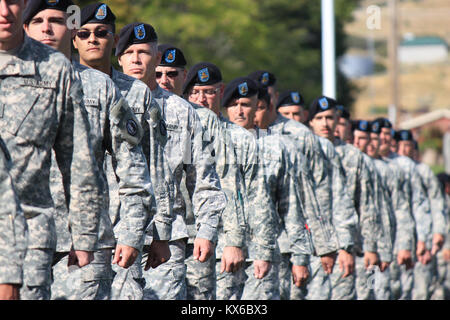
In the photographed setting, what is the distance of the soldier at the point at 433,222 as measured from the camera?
20.1 m

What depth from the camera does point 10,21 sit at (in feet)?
19.4

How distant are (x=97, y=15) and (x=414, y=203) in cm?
1226

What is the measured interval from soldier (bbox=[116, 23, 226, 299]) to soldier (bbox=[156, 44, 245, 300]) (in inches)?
10.5

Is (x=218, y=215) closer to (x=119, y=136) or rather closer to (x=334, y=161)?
(x=119, y=136)

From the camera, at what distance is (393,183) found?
1856 centimetres

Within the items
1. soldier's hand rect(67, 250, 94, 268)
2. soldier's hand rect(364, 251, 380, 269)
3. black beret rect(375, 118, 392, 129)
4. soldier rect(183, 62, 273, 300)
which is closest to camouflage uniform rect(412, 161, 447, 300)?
black beret rect(375, 118, 392, 129)

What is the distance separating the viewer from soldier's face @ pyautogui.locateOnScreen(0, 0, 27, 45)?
19.1ft

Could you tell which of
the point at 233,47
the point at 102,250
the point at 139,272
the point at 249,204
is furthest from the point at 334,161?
the point at 233,47

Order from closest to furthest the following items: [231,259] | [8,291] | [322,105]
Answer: [8,291]
[231,259]
[322,105]

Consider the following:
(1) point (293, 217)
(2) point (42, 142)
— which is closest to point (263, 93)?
(1) point (293, 217)

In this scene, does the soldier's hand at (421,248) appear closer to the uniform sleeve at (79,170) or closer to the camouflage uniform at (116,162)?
the camouflage uniform at (116,162)

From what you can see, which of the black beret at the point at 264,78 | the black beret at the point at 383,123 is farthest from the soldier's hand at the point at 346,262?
the black beret at the point at 383,123

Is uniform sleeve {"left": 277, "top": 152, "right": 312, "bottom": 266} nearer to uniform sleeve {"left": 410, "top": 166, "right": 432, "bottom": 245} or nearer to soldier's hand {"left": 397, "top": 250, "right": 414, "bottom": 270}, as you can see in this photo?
soldier's hand {"left": 397, "top": 250, "right": 414, "bottom": 270}

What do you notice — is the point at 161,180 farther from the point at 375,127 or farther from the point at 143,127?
the point at 375,127
